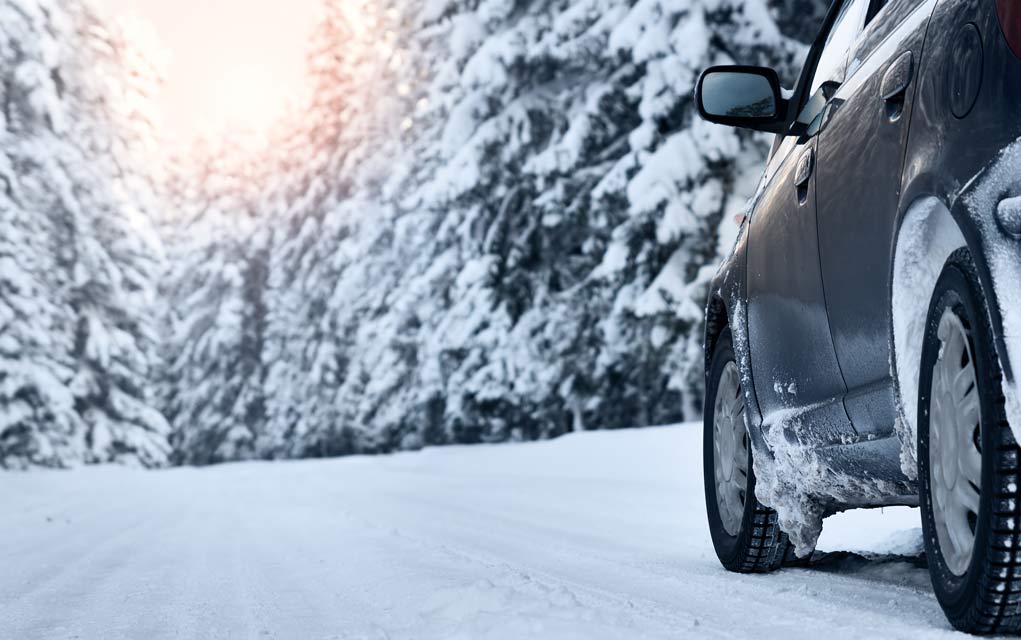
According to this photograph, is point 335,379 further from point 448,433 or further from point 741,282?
point 741,282

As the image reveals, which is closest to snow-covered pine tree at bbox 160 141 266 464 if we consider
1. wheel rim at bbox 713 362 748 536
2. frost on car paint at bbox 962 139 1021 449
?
wheel rim at bbox 713 362 748 536

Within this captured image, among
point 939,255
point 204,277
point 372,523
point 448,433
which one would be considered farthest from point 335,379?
point 939,255

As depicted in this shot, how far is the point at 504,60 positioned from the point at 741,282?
1568cm

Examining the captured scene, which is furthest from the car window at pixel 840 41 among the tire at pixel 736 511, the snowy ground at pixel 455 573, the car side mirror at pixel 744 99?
the snowy ground at pixel 455 573

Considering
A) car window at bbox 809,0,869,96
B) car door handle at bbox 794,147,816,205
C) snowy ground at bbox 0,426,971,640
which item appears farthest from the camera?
car window at bbox 809,0,869,96

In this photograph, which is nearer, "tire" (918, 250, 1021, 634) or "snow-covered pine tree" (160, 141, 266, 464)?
"tire" (918, 250, 1021, 634)

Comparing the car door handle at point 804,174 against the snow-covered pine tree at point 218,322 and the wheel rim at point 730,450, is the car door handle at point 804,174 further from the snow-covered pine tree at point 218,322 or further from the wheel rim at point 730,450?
the snow-covered pine tree at point 218,322

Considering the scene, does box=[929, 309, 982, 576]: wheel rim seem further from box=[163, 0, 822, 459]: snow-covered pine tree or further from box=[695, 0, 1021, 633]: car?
box=[163, 0, 822, 459]: snow-covered pine tree

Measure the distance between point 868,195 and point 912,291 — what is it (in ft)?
1.27

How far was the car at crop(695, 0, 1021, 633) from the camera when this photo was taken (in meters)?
2.34

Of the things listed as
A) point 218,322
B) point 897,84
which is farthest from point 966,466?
point 218,322

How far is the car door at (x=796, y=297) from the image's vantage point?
353cm

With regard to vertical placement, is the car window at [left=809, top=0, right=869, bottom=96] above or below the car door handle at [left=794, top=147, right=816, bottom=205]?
above

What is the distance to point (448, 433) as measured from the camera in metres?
23.6
